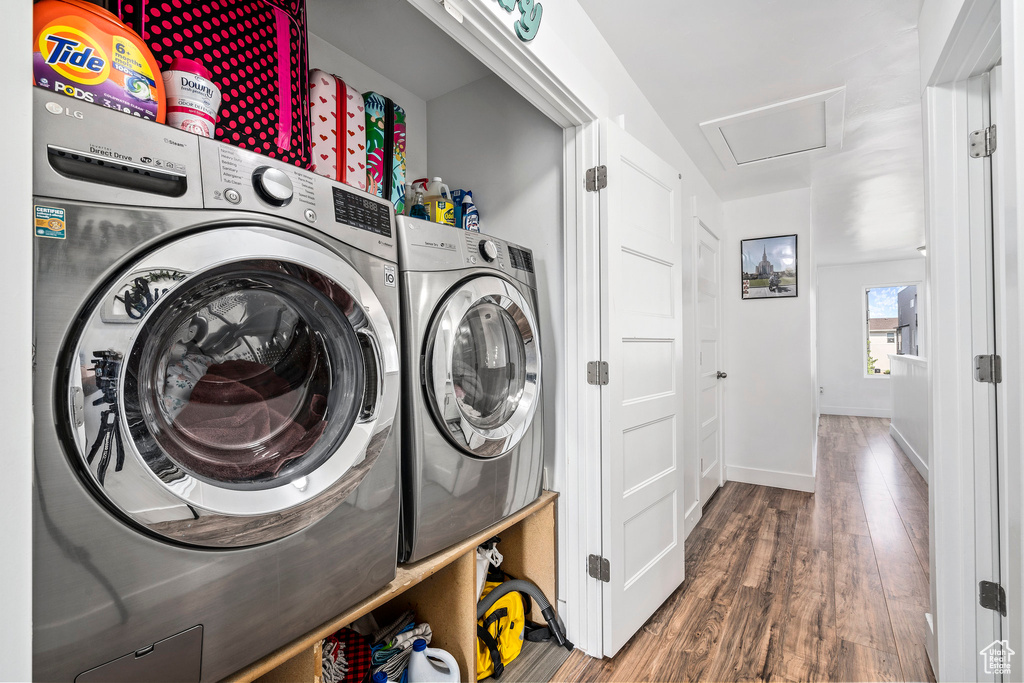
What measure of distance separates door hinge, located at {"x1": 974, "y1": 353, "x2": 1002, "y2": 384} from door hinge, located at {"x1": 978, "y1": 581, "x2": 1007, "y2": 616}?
0.63 meters

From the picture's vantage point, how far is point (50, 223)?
640mm

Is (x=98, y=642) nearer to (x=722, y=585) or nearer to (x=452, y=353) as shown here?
(x=452, y=353)

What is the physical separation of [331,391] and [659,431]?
57.2 inches

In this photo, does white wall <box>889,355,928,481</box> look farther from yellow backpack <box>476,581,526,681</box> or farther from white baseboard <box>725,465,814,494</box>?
yellow backpack <box>476,581,526,681</box>

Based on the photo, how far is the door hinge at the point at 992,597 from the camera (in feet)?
4.57

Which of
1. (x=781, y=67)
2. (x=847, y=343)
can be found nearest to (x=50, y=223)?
(x=781, y=67)

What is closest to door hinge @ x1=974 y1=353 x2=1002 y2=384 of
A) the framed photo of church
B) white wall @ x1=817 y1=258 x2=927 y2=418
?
the framed photo of church

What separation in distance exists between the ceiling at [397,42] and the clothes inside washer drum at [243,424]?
3.91 ft

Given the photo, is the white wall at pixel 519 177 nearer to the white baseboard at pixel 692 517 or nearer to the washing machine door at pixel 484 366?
the washing machine door at pixel 484 366

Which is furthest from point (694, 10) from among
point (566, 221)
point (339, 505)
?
point (339, 505)

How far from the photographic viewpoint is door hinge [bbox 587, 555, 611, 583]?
5.49 ft

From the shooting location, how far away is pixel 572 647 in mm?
1727

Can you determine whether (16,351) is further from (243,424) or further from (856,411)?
(856,411)

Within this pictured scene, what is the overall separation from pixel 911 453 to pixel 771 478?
1.98 m
